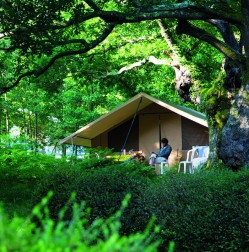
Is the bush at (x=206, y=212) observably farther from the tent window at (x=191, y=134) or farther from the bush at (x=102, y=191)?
the tent window at (x=191, y=134)

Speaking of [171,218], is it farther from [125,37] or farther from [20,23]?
[125,37]

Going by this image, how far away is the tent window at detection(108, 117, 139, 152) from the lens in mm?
19708

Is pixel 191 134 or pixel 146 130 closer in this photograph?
pixel 191 134

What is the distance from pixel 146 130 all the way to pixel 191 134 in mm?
Answer: 1881

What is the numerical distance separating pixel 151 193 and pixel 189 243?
964 mm

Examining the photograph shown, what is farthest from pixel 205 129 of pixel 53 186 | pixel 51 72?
pixel 53 186

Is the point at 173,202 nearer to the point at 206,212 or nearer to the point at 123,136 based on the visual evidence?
the point at 206,212

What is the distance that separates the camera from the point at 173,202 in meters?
6.23

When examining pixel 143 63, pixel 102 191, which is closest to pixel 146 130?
pixel 143 63

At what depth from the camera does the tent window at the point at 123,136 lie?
19.7m

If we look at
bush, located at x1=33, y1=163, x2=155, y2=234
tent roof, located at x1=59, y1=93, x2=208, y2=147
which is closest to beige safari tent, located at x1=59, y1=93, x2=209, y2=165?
tent roof, located at x1=59, y1=93, x2=208, y2=147

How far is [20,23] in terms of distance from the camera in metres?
9.43

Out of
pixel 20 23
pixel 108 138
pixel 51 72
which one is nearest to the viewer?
pixel 20 23

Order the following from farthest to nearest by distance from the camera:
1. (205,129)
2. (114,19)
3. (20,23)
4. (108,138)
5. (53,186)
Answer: (108,138) < (205,129) < (20,23) < (114,19) < (53,186)
